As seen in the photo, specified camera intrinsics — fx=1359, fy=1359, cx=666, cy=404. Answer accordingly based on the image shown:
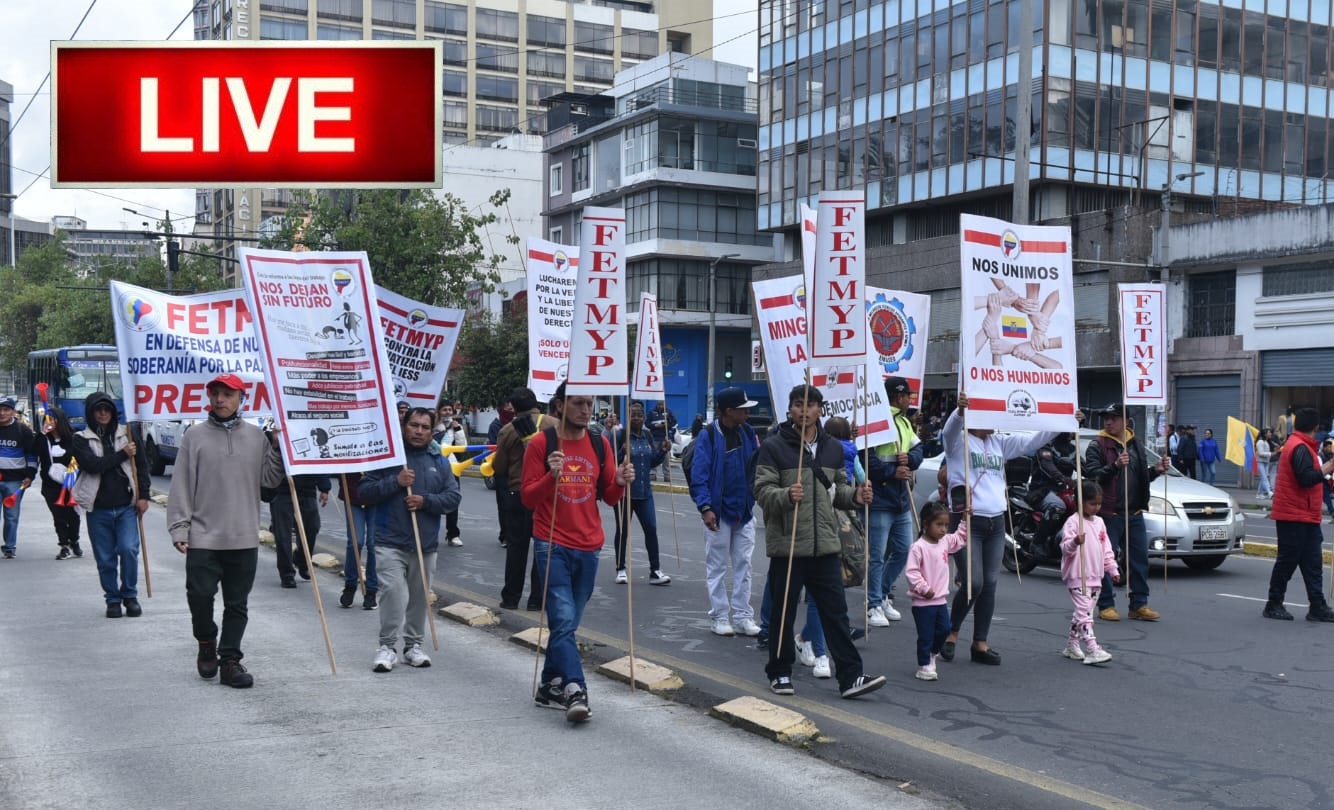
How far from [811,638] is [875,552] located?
1.69 m

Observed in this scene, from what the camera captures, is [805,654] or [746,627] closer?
[805,654]

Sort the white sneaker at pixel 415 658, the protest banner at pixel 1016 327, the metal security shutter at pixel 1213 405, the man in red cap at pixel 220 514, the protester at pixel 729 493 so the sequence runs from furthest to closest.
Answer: the metal security shutter at pixel 1213 405 → the protester at pixel 729 493 → the protest banner at pixel 1016 327 → the white sneaker at pixel 415 658 → the man in red cap at pixel 220 514

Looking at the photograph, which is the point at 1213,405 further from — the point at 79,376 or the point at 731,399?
the point at 79,376

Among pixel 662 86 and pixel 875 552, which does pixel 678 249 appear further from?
pixel 875 552

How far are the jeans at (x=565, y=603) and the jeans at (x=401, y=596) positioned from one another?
1.37 metres

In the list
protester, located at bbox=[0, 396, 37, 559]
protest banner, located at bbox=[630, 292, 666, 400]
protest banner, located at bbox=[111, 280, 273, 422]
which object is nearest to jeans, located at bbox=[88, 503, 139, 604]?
protest banner, located at bbox=[111, 280, 273, 422]

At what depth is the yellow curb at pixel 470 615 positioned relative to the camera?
10531mm

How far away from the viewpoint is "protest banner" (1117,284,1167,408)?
12766mm

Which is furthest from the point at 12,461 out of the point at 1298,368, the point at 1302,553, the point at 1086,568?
the point at 1298,368

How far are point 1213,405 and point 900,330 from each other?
25172mm

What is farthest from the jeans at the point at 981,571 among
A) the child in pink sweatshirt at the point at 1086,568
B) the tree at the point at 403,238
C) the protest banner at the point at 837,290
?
the tree at the point at 403,238

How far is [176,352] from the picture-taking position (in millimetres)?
10062

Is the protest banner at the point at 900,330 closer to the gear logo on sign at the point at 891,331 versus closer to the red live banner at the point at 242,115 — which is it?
the gear logo on sign at the point at 891,331

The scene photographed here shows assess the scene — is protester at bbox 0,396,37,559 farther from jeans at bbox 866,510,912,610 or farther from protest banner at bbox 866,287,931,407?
jeans at bbox 866,510,912,610
